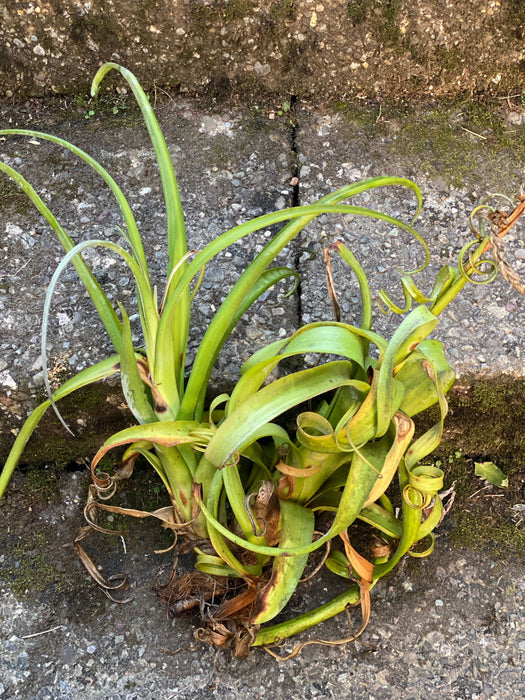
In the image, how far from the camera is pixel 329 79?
65.9 inches

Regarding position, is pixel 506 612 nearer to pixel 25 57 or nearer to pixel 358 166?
pixel 358 166

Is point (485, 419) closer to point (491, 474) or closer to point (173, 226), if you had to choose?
point (491, 474)

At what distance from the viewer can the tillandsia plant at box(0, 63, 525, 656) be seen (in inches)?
38.4

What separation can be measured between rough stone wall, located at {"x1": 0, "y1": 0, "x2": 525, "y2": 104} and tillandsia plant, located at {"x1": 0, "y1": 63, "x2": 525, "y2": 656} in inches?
25.8

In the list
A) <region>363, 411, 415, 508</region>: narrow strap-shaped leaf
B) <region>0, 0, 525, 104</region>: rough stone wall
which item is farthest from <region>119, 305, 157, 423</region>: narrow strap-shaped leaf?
<region>0, 0, 525, 104</region>: rough stone wall

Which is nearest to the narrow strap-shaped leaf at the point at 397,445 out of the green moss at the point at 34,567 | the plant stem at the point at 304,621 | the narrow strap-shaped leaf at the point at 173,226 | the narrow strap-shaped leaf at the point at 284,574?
the narrow strap-shaped leaf at the point at 284,574

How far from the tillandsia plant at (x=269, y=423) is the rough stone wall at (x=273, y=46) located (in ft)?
2.15

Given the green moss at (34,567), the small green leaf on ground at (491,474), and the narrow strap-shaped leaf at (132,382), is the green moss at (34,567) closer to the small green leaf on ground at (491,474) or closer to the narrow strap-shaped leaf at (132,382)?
the narrow strap-shaped leaf at (132,382)

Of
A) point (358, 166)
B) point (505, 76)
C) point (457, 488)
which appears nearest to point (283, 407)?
point (457, 488)

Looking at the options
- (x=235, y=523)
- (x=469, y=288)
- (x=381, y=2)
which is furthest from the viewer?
(x=381, y=2)

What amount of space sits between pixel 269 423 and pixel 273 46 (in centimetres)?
100

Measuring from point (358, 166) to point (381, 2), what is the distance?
380 mm

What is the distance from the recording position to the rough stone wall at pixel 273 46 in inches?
62.6

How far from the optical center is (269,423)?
1082 millimetres
